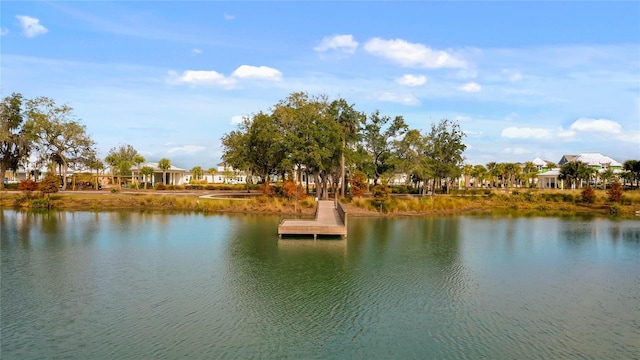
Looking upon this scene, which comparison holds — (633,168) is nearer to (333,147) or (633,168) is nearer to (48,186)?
(333,147)

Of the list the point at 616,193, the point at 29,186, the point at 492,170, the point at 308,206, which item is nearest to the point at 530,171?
the point at 492,170

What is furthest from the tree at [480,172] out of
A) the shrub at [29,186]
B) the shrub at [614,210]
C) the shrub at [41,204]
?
the shrub at [29,186]

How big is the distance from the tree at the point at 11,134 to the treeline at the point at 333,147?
2895 centimetres

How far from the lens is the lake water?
12.5 m

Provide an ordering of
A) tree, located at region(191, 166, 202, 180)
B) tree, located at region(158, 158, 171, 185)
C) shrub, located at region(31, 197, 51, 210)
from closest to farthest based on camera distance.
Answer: shrub, located at region(31, 197, 51, 210)
tree, located at region(158, 158, 171, 185)
tree, located at region(191, 166, 202, 180)

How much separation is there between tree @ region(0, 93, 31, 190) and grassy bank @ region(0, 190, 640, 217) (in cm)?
1430

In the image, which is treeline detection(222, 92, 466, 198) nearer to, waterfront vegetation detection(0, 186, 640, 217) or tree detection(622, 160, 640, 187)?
waterfront vegetation detection(0, 186, 640, 217)

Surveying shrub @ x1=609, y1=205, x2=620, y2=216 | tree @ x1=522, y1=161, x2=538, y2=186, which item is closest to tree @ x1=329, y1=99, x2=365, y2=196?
shrub @ x1=609, y1=205, x2=620, y2=216

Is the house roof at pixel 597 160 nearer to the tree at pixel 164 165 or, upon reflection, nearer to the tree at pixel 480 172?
the tree at pixel 480 172

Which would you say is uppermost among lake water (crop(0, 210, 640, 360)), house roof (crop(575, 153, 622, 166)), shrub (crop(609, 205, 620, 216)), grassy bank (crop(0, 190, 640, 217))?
house roof (crop(575, 153, 622, 166))

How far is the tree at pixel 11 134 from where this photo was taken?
62.6 metres

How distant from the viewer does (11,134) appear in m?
62.5

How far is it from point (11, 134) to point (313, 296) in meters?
64.2

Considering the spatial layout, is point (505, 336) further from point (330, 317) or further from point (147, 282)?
point (147, 282)
